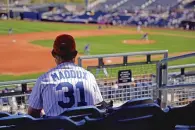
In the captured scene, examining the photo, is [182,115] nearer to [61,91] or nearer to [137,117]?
[137,117]

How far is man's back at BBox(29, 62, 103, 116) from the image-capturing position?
A: 3.34m

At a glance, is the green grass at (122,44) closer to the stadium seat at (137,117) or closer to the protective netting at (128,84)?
the protective netting at (128,84)

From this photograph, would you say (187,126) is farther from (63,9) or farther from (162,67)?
(63,9)

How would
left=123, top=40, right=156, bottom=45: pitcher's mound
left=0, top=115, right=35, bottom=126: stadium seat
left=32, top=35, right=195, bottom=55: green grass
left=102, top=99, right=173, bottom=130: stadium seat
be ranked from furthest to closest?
left=123, top=40, right=156, bottom=45: pitcher's mound, left=32, top=35, right=195, bottom=55: green grass, left=102, top=99, right=173, bottom=130: stadium seat, left=0, top=115, right=35, bottom=126: stadium seat

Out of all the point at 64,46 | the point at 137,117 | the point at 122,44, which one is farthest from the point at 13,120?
the point at 122,44

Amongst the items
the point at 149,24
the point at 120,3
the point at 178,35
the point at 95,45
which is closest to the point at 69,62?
the point at 95,45

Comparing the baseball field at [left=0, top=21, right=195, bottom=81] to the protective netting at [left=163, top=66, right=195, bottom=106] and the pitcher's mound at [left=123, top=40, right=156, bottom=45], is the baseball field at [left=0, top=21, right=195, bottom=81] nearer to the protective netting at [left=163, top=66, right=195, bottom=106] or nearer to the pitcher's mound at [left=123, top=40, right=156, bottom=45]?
the pitcher's mound at [left=123, top=40, right=156, bottom=45]

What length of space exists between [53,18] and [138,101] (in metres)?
50.3

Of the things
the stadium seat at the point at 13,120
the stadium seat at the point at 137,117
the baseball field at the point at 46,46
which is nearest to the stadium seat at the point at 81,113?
the stadium seat at the point at 137,117

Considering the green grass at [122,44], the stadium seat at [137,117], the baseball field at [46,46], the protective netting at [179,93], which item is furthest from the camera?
the green grass at [122,44]

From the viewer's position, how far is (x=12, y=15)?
5334 cm

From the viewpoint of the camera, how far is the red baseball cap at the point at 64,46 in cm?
336

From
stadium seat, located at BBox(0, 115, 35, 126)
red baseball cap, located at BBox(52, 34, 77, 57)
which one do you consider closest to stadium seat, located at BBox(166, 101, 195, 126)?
red baseball cap, located at BBox(52, 34, 77, 57)

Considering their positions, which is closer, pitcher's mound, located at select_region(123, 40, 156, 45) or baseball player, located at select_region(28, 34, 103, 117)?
baseball player, located at select_region(28, 34, 103, 117)
